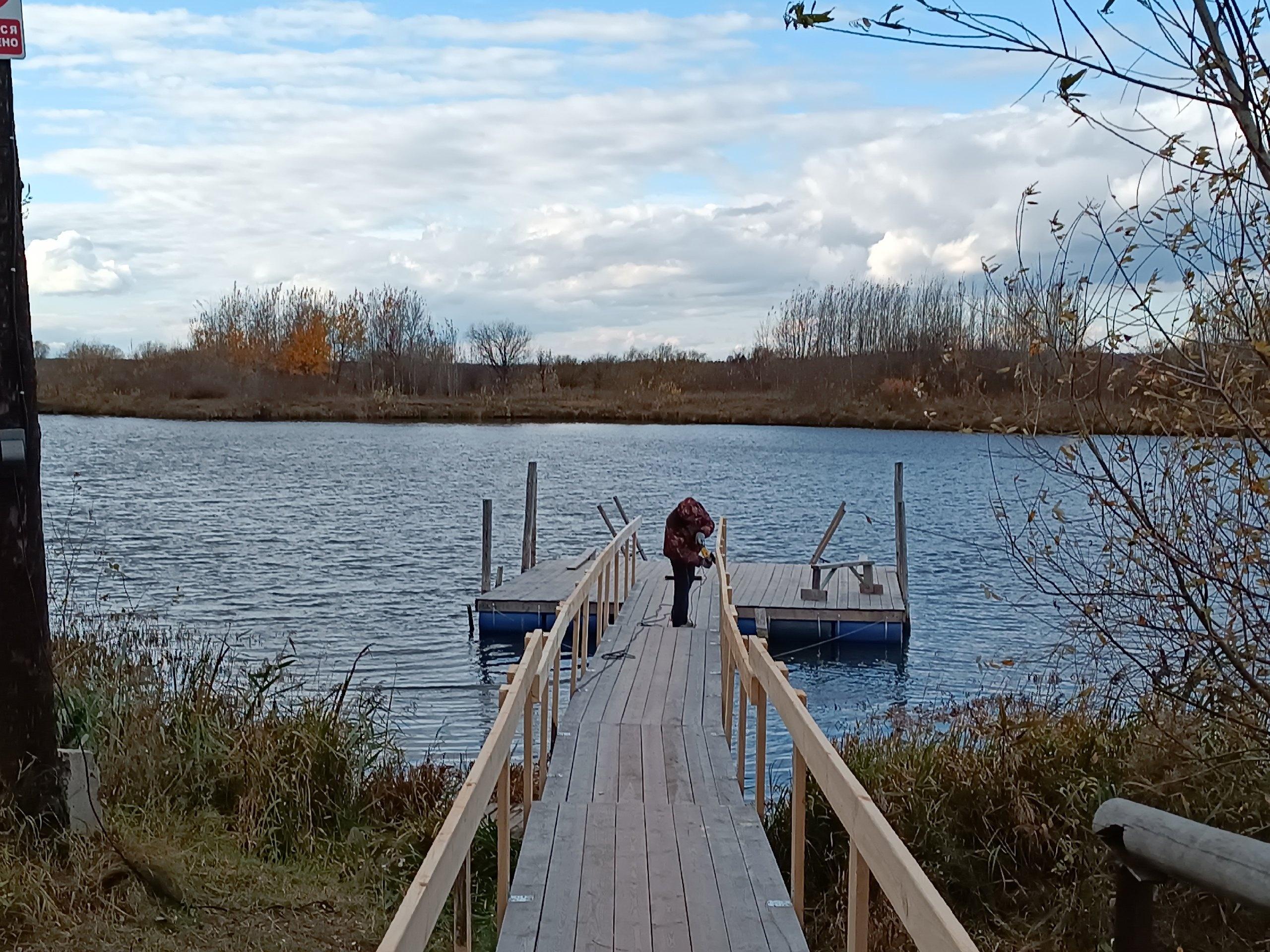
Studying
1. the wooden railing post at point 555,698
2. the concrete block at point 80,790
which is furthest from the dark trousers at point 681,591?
the concrete block at point 80,790

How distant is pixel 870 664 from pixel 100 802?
488 inches

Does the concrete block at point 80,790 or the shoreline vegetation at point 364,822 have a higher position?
the concrete block at point 80,790

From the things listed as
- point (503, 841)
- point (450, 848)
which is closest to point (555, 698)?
point (503, 841)

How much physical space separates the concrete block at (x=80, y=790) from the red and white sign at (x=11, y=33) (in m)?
3.19

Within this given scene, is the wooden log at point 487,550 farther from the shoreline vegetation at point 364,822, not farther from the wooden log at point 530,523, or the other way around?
the shoreline vegetation at point 364,822

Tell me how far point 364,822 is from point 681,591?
6.46m

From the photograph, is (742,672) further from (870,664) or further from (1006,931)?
(870,664)

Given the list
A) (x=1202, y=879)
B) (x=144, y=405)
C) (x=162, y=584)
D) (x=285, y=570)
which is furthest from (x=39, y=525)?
(x=144, y=405)

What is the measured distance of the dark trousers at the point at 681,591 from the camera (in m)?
13.2

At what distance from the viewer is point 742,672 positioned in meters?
6.98

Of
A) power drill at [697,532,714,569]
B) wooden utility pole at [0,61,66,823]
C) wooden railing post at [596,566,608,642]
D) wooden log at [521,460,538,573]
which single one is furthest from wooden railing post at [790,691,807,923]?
wooden log at [521,460,538,573]

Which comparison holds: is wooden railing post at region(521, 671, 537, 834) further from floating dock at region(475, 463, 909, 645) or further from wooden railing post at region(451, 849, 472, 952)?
floating dock at region(475, 463, 909, 645)

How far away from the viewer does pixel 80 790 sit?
5.80m

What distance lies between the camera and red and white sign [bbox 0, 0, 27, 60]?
5.34 m
